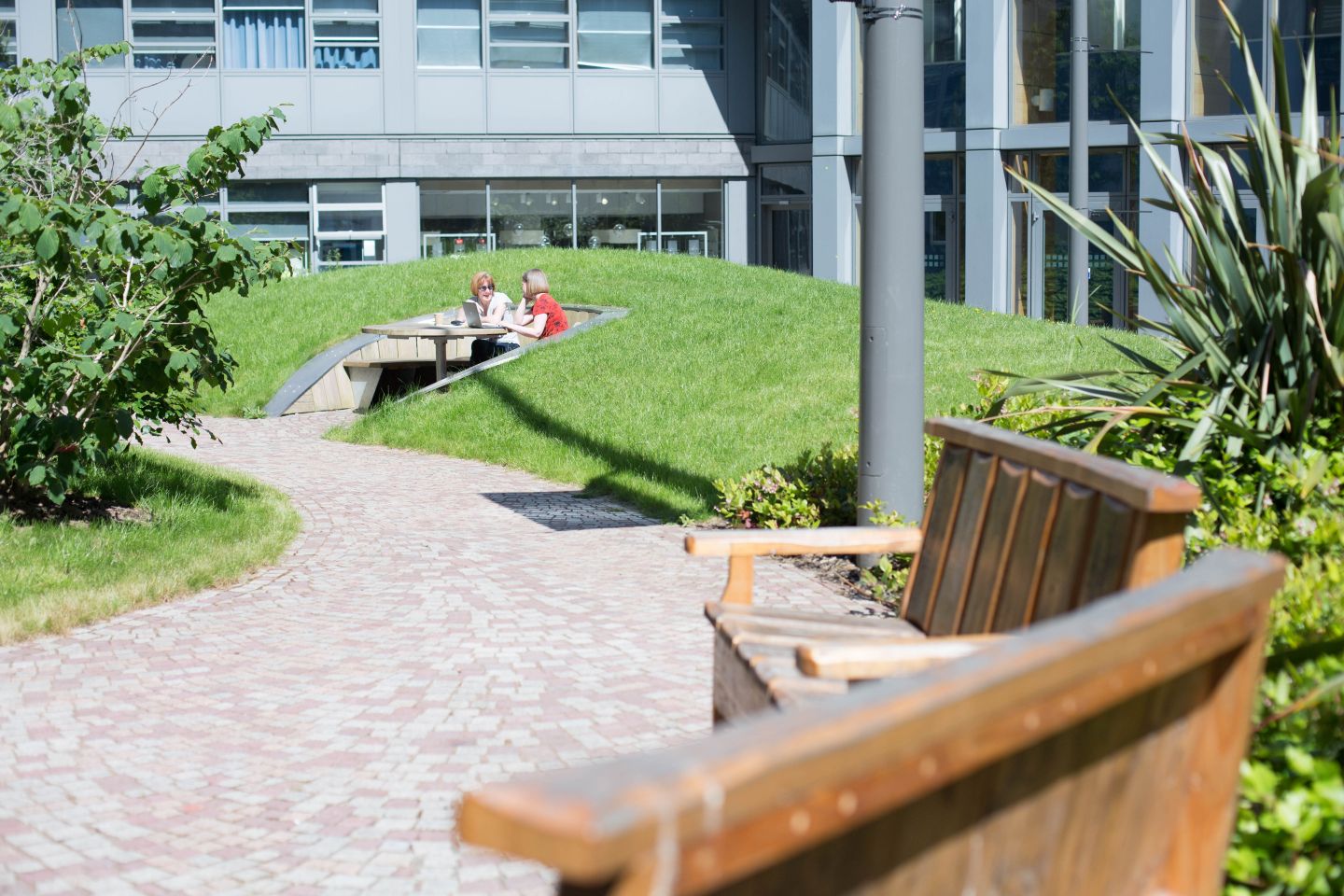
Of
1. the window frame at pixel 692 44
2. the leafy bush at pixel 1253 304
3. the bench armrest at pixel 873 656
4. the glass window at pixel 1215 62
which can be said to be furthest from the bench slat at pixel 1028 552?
the window frame at pixel 692 44

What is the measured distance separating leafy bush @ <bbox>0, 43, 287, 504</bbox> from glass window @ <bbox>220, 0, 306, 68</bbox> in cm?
2696

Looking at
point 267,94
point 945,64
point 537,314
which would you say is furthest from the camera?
point 267,94

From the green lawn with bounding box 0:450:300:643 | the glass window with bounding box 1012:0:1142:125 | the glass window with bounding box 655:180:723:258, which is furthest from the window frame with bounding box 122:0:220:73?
the green lawn with bounding box 0:450:300:643

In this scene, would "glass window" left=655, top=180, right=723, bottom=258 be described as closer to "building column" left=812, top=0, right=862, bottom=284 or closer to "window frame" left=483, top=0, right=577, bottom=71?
"window frame" left=483, top=0, right=577, bottom=71

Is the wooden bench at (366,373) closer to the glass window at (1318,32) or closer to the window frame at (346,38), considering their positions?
the glass window at (1318,32)

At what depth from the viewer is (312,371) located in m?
17.6

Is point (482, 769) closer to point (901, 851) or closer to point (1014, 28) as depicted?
point (901, 851)

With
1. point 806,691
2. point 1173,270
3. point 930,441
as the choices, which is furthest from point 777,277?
point 806,691

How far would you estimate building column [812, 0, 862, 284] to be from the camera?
3147cm

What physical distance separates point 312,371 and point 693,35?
2121 cm

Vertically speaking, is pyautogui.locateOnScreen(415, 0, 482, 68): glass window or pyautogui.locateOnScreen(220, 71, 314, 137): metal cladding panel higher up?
pyautogui.locateOnScreen(415, 0, 482, 68): glass window

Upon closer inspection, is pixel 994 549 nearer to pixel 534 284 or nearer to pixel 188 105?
pixel 534 284

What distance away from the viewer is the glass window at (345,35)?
34.6 meters

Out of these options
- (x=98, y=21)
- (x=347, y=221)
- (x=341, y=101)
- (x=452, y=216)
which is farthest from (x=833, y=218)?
(x=98, y=21)
